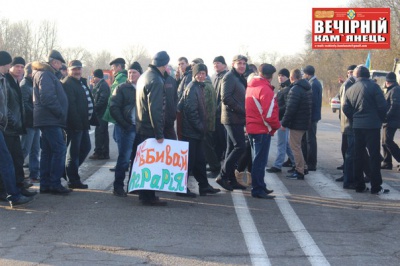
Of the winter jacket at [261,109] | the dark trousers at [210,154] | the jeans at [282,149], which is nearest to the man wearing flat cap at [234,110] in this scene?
the winter jacket at [261,109]

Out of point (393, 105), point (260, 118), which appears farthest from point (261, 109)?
point (393, 105)

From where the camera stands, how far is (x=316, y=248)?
277 inches

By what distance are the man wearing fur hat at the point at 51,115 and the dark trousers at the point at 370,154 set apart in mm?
4374

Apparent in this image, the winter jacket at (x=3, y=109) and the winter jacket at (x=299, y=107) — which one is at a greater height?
the winter jacket at (x=3, y=109)

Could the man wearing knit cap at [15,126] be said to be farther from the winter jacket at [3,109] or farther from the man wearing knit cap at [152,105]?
the man wearing knit cap at [152,105]

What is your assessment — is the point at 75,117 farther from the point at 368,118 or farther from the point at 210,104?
the point at 368,118

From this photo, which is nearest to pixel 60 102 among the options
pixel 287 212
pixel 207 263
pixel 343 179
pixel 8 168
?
pixel 8 168

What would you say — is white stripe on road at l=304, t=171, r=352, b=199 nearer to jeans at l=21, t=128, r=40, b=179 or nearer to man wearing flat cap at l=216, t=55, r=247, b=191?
man wearing flat cap at l=216, t=55, r=247, b=191

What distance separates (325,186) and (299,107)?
Result: 1.48m

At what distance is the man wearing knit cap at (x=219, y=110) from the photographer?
12078 mm

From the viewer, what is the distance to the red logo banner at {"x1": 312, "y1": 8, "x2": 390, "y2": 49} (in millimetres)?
48881

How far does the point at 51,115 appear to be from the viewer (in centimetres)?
968

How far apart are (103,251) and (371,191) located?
207 inches

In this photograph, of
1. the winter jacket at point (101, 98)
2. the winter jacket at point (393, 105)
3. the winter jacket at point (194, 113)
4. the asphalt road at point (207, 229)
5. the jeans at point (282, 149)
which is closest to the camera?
the asphalt road at point (207, 229)
